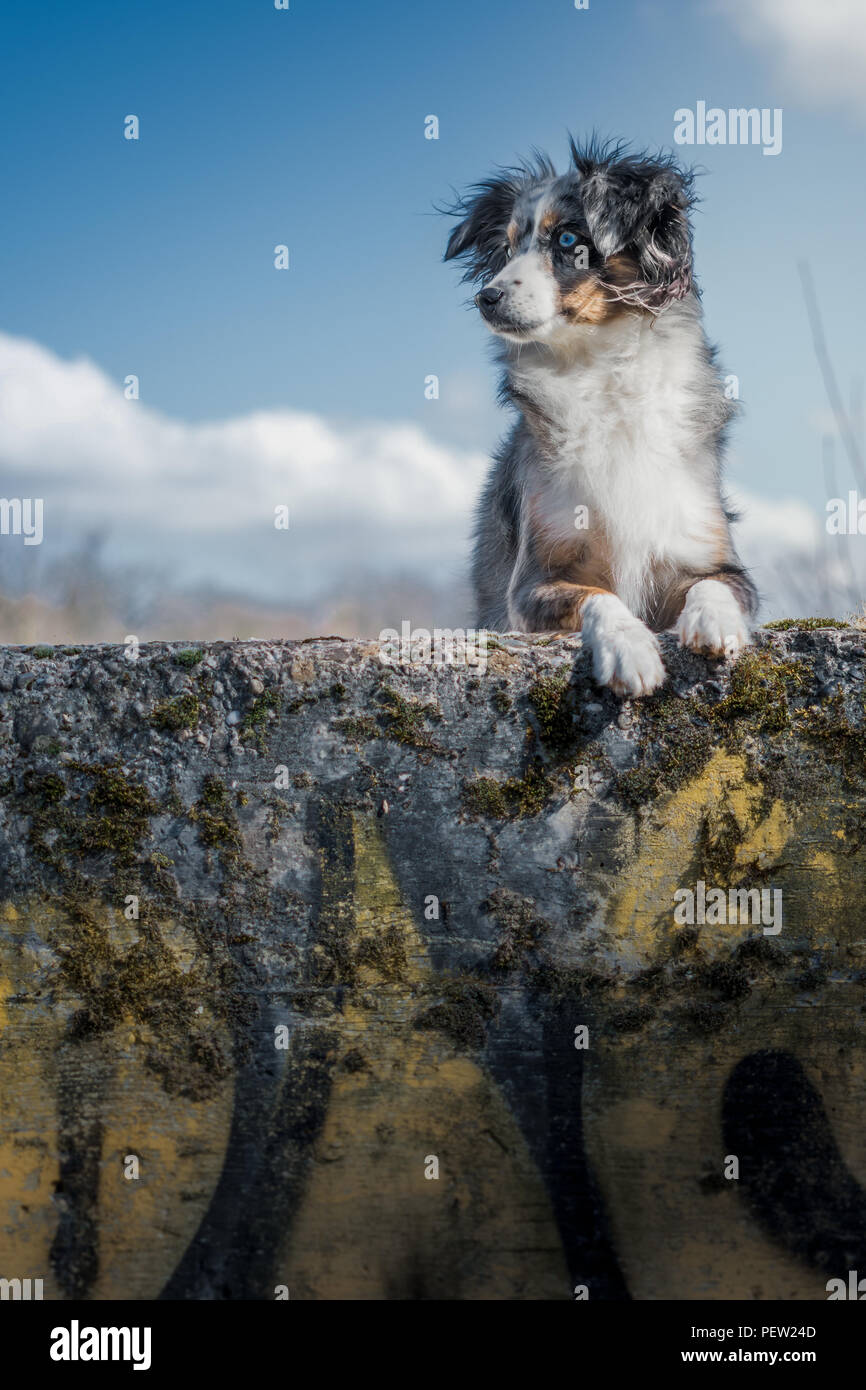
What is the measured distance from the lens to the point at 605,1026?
2.42m

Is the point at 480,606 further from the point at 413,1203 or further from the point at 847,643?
the point at 413,1203

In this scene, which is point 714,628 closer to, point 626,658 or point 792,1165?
point 626,658

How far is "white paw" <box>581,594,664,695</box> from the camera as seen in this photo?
2.54 m

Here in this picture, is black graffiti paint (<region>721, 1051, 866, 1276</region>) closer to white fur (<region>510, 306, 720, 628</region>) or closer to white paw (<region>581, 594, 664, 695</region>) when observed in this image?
white paw (<region>581, 594, 664, 695</region>)

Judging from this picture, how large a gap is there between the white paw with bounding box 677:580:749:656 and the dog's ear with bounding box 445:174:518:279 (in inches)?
93.7

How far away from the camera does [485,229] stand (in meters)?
4.67

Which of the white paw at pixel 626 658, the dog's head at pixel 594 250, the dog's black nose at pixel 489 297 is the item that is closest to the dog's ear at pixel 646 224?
the dog's head at pixel 594 250

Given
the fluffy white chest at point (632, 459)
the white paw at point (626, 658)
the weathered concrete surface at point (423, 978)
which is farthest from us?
the fluffy white chest at point (632, 459)

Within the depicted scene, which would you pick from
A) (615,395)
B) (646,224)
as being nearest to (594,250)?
(646,224)

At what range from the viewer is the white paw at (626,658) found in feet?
8.35

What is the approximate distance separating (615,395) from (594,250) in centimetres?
59

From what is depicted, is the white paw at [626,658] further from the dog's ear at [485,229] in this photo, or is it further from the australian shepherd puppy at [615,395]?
the dog's ear at [485,229]

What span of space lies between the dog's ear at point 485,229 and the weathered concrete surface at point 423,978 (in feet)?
9.03

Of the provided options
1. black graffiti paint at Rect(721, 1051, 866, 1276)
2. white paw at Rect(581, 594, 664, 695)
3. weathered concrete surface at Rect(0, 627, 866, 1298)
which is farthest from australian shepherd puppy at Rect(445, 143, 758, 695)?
black graffiti paint at Rect(721, 1051, 866, 1276)
